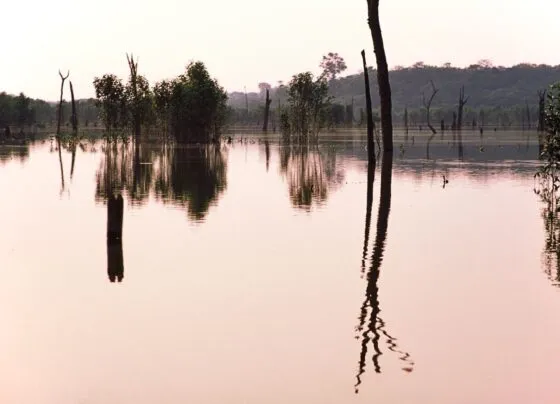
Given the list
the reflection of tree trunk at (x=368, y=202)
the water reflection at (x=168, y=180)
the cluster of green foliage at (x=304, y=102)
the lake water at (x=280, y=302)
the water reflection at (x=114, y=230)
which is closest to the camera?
the lake water at (x=280, y=302)

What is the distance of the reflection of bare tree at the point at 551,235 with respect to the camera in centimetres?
1309

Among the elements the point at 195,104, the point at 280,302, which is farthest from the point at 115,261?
the point at 195,104

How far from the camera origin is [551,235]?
16781 mm

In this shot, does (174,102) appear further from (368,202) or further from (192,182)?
(368,202)

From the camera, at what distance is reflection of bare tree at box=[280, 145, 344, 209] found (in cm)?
2487

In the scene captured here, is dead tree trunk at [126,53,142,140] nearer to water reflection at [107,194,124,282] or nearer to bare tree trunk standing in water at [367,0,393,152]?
bare tree trunk standing in water at [367,0,393,152]

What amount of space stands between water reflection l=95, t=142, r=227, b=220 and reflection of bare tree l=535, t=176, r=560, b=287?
26.1ft

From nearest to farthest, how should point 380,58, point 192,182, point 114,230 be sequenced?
1. point 114,230
2. point 192,182
3. point 380,58

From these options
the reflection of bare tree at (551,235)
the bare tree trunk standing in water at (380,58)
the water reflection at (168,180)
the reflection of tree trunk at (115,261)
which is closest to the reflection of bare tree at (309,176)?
the water reflection at (168,180)

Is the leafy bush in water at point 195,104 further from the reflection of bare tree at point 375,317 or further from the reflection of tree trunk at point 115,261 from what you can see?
the reflection of tree trunk at point 115,261

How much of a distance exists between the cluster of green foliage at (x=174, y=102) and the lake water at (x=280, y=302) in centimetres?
3982

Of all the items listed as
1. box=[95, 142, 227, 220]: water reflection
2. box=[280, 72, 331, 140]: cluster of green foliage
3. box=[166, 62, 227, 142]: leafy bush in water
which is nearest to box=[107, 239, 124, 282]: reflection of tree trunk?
box=[95, 142, 227, 220]: water reflection

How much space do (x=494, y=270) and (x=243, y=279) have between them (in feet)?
13.2

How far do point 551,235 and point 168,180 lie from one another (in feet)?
55.8
